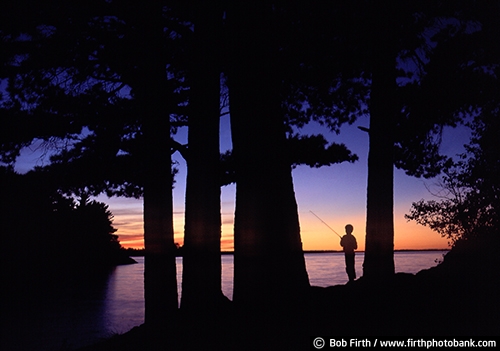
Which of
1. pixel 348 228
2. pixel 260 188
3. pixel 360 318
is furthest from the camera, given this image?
pixel 348 228

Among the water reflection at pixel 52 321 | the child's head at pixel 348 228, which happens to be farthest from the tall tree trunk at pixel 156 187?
the child's head at pixel 348 228

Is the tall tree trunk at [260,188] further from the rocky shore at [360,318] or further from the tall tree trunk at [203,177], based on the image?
the tall tree trunk at [203,177]

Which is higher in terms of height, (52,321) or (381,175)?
(381,175)

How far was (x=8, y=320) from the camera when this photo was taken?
40.1 ft

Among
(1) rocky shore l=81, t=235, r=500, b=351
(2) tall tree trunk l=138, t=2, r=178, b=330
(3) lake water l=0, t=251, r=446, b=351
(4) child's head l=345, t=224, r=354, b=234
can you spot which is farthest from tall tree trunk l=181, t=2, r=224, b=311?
(4) child's head l=345, t=224, r=354, b=234

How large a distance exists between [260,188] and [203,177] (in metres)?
1.14

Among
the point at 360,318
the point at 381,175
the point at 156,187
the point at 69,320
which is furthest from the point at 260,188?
the point at 69,320

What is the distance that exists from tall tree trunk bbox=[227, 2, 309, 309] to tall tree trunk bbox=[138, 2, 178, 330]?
1.34 metres

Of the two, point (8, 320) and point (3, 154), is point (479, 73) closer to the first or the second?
point (3, 154)

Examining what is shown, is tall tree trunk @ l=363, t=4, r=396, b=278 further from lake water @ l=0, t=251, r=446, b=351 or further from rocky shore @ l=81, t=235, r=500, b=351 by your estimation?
lake water @ l=0, t=251, r=446, b=351

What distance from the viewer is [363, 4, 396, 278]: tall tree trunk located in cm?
770

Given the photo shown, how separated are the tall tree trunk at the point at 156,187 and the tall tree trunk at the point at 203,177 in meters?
0.37

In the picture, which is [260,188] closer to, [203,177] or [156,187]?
[203,177]

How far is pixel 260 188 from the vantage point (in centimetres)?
664
